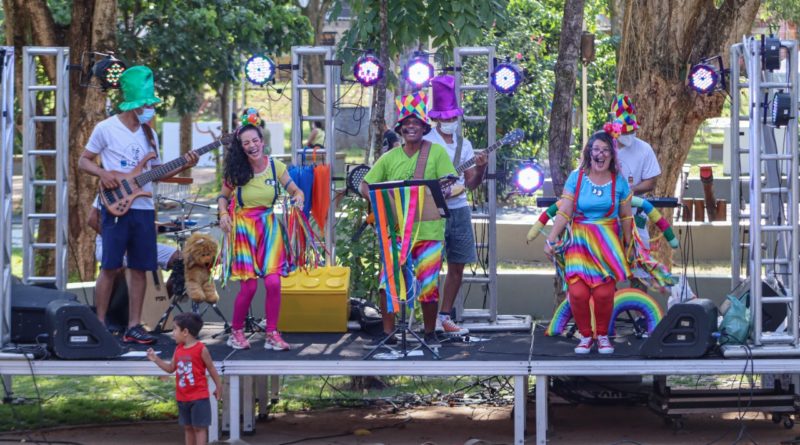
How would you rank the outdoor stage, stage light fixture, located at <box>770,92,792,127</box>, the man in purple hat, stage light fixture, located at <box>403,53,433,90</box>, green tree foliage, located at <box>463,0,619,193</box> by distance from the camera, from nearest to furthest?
1. stage light fixture, located at <box>770,92,792,127</box>
2. the outdoor stage
3. the man in purple hat
4. stage light fixture, located at <box>403,53,433,90</box>
5. green tree foliage, located at <box>463,0,619,193</box>

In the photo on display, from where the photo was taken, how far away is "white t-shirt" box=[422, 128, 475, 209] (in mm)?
8750

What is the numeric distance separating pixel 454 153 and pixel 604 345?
187cm

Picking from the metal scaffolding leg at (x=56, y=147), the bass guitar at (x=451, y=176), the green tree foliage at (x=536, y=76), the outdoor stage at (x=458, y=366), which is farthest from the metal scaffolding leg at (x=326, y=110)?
the green tree foliage at (x=536, y=76)

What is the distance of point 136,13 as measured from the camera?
701 inches

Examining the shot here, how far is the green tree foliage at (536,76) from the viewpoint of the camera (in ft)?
68.4

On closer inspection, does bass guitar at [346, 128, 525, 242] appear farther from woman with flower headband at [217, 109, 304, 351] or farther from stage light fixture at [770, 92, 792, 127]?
stage light fixture at [770, 92, 792, 127]

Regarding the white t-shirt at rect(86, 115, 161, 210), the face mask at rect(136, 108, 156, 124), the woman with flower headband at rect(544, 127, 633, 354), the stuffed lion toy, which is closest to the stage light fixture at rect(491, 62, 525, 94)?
the woman with flower headband at rect(544, 127, 633, 354)

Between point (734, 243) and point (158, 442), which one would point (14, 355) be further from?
point (734, 243)

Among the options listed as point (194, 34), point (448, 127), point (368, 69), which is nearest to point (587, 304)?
Answer: point (448, 127)

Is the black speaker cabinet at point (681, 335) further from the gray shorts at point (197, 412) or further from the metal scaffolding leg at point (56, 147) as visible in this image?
the metal scaffolding leg at point (56, 147)

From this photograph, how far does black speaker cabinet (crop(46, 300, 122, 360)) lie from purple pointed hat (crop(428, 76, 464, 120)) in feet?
8.82

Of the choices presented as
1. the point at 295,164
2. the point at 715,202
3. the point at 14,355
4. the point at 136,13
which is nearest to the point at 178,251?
the point at 295,164

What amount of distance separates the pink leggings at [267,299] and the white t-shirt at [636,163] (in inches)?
102

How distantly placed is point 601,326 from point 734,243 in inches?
58.9
